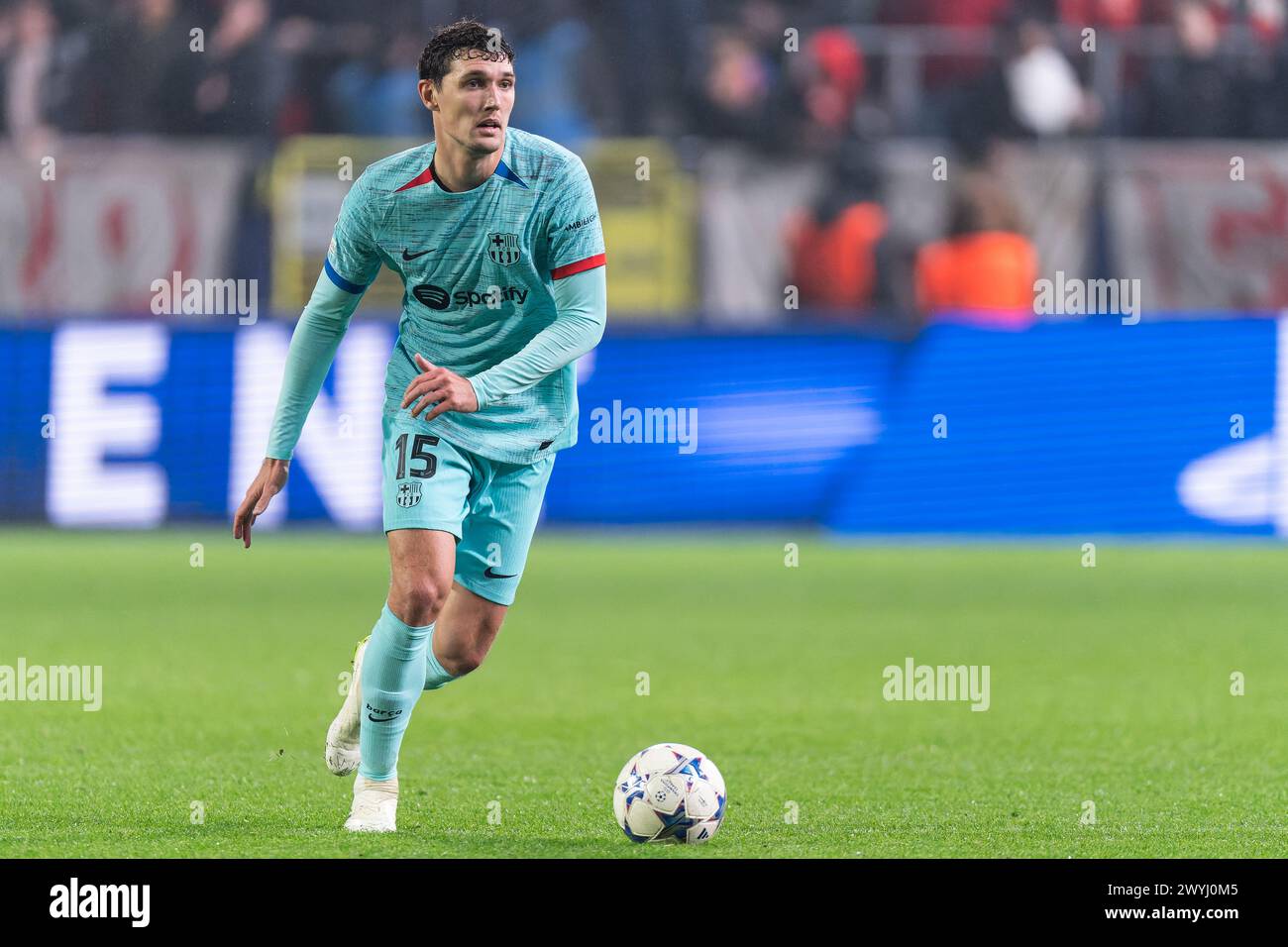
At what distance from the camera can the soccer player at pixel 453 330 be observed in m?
5.67

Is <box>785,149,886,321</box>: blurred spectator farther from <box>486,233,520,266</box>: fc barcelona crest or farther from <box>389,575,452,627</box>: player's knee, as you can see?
<box>389,575,452,627</box>: player's knee

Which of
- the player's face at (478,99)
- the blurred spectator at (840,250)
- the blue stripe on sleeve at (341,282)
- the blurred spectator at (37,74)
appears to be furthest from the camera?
the blurred spectator at (37,74)

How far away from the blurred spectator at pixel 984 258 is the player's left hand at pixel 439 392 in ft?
33.6

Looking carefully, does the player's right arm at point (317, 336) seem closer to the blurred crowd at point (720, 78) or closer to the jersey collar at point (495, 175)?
the jersey collar at point (495, 175)

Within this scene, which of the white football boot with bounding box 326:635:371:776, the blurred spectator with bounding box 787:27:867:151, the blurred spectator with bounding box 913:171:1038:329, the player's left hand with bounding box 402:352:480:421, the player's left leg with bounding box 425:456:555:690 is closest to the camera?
the player's left hand with bounding box 402:352:480:421

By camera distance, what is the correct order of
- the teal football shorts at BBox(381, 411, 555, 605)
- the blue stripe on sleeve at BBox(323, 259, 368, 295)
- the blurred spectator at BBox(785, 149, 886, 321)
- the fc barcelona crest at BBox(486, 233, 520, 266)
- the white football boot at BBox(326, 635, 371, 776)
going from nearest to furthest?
the teal football shorts at BBox(381, 411, 555, 605), the fc barcelona crest at BBox(486, 233, 520, 266), the blue stripe on sleeve at BBox(323, 259, 368, 295), the white football boot at BBox(326, 635, 371, 776), the blurred spectator at BBox(785, 149, 886, 321)

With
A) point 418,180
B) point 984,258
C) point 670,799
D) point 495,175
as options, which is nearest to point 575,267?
point 495,175

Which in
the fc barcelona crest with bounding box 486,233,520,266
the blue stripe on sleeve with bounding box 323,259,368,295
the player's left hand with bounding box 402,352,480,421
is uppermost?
the fc barcelona crest with bounding box 486,233,520,266

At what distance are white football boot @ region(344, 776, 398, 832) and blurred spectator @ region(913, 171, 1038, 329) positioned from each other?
397 inches

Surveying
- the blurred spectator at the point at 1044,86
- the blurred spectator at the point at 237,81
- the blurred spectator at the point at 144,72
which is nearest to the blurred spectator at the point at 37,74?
the blurred spectator at the point at 144,72

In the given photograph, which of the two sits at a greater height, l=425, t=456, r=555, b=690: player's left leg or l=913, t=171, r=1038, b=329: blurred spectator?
l=913, t=171, r=1038, b=329: blurred spectator

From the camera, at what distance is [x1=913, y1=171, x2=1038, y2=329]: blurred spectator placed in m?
15.4

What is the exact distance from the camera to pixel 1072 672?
376 inches

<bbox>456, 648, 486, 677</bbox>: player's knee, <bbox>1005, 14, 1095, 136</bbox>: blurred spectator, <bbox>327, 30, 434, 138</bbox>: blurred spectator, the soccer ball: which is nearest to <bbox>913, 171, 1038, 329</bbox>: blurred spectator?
<bbox>1005, 14, 1095, 136</bbox>: blurred spectator
